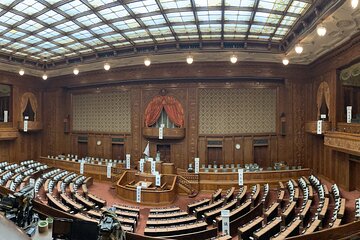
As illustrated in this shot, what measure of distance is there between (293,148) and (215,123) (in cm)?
492

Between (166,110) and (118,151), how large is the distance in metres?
4.78

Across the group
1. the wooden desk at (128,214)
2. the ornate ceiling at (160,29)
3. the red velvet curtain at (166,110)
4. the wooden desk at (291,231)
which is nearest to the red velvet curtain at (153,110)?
the red velvet curtain at (166,110)

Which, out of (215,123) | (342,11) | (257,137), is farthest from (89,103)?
(342,11)

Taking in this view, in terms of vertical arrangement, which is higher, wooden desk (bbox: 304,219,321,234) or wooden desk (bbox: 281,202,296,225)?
wooden desk (bbox: 304,219,321,234)

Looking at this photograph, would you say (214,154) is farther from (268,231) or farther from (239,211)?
(268,231)

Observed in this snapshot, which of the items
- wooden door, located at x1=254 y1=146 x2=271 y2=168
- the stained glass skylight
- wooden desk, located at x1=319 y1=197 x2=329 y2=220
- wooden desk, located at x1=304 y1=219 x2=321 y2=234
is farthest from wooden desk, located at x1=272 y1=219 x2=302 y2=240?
wooden door, located at x1=254 y1=146 x2=271 y2=168

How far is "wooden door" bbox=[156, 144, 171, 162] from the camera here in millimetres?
16297

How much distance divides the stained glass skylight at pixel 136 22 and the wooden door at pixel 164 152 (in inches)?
259

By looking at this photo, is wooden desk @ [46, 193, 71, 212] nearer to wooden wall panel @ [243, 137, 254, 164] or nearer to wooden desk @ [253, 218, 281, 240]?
wooden desk @ [253, 218, 281, 240]

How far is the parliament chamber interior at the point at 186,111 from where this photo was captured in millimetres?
9391

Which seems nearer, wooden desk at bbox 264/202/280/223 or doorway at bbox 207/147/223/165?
wooden desk at bbox 264/202/280/223

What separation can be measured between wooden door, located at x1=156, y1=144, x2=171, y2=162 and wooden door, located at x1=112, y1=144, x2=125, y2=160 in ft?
9.07

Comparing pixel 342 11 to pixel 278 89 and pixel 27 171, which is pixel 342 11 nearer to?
pixel 278 89

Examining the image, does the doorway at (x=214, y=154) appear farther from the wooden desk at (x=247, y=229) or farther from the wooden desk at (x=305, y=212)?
the wooden desk at (x=247, y=229)
